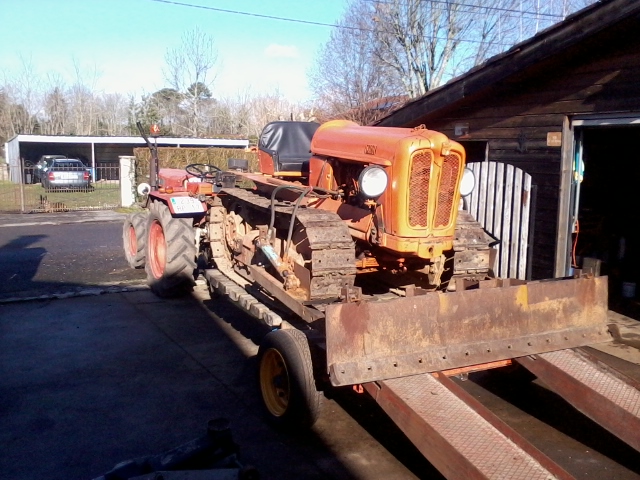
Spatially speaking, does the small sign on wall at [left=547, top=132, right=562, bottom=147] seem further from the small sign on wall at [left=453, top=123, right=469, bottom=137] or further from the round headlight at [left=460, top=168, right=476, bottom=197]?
the round headlight at [left=460, top=168, right=476, bottom=197]

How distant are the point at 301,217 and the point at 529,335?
1.95 meters

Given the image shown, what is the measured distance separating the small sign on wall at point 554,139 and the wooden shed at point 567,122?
0.04 ft

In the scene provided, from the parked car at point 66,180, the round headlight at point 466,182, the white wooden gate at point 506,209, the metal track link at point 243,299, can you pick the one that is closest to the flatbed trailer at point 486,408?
the metal track link at point 243,299

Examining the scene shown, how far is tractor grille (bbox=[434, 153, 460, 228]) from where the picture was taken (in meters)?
5.39

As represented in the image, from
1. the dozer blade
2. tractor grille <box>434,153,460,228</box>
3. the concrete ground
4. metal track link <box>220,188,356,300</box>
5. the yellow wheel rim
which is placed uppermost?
tractor grille <box>434,153,460,228</box>

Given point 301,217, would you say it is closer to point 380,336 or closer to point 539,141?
point 380,336

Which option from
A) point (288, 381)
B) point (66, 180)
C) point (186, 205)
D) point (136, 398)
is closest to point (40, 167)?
point (66, 180)

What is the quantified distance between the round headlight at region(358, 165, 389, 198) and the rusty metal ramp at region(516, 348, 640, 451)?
1.64 metres

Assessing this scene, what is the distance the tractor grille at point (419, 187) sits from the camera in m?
5.23

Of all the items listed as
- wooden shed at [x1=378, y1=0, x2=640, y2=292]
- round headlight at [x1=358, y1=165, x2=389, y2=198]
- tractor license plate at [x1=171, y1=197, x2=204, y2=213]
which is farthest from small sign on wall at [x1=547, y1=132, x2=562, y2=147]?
tractor license plate at [x1=171, y1=197, x2=204, y2=213]

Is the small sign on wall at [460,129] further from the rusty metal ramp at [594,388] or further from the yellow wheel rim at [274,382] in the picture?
the yellow wheel rim at [274,382]

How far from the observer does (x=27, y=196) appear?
22.8m

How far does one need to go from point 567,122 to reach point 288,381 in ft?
16.2

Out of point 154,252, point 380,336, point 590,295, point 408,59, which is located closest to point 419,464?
point 380,336
